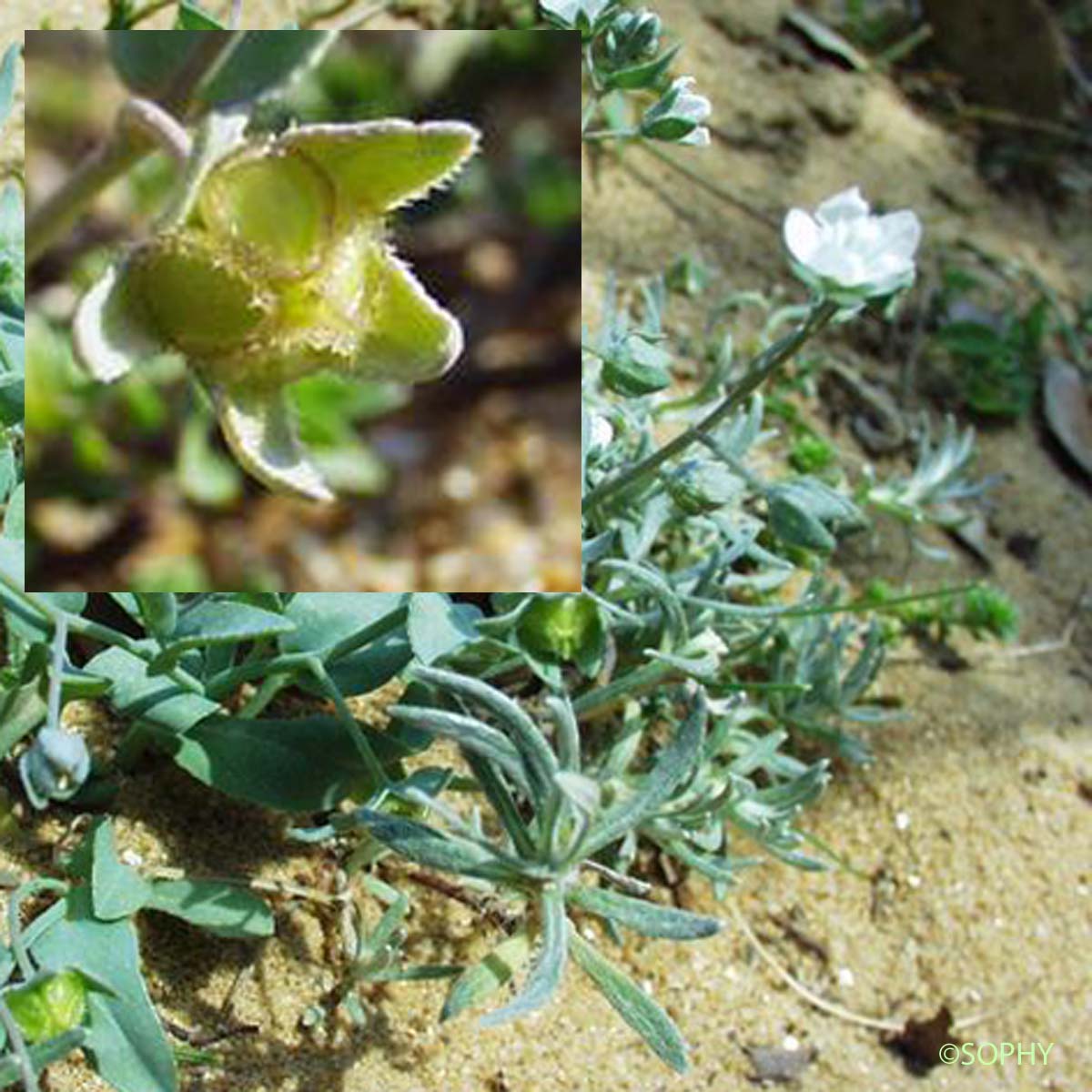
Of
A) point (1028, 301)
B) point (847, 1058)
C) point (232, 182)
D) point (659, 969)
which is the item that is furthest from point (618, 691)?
point (1028, 301)

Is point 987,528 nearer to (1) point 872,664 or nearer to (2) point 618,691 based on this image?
(1) point 872,664

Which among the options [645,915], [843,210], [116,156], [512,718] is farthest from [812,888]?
[116,156]

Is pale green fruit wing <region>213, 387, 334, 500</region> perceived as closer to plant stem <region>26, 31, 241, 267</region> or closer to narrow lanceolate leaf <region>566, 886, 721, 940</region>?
plant stem <region>26, 31, 241, 267</region>

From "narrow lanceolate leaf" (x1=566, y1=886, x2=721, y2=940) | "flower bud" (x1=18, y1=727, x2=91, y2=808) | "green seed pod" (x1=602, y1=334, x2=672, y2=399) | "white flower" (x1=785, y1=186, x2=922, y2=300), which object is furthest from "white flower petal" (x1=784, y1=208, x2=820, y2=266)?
"flower bud" (x1=18, y1=727, x2=91, y2=808)

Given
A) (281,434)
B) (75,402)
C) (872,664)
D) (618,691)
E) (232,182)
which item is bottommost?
(872,664)

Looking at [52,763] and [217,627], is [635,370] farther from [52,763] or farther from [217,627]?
[52,763]

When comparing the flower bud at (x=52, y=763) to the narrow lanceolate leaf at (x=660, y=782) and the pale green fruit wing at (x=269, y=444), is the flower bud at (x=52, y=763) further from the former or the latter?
the narrow lanceolate leaf at (x=660, y=782)
